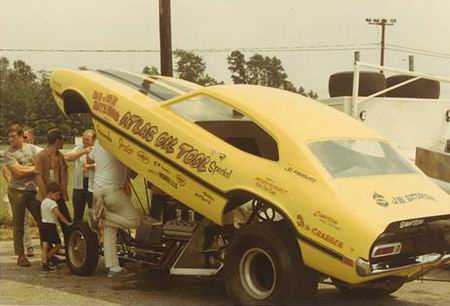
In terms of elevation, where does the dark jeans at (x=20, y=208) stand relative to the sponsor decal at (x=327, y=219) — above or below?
below

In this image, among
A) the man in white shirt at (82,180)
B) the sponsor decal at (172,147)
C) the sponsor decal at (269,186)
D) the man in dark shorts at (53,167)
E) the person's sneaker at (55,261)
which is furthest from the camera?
the man in white shirt at (82,180)

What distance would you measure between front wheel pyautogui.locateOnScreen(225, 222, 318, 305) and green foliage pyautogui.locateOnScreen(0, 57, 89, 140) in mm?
61190

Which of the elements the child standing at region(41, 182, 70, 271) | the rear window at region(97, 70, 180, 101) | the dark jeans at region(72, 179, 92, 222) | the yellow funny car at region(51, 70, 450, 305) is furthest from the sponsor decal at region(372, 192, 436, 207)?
the dark jeans at region(72, 179, 92, 222)

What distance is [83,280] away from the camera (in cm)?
839

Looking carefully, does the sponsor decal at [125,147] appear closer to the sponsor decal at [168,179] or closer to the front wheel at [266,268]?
the sponsor decal at [168,179]

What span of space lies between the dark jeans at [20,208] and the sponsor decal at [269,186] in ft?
12.9

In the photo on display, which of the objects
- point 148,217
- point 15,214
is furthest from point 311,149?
point 15,214

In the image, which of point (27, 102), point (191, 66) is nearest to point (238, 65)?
point (191, 66)

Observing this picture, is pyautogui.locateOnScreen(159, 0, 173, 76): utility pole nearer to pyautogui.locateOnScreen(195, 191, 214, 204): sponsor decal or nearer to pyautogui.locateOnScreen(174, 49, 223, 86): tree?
pyautogui.locateOnScreen(195, 191, 214, 204): sponsor decal

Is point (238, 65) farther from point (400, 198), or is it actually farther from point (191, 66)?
point (400, 198)

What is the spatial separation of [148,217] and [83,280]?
1.06 m

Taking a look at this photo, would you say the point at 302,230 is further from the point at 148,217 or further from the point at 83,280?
the point at 83,280

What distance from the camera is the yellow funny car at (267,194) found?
609 cm

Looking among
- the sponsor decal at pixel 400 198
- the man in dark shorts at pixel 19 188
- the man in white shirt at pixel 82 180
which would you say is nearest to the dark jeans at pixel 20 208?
the man in dark shorts at pixel 19 188
